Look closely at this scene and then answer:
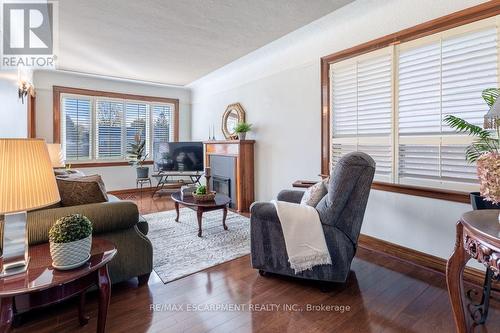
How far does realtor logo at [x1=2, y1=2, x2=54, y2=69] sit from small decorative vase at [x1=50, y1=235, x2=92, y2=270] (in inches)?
100

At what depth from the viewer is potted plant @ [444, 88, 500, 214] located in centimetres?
119

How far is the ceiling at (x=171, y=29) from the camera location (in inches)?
108

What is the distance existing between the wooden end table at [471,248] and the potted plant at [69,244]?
1875 mm

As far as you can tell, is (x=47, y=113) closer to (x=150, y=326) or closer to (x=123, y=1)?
(x=123, y=1)

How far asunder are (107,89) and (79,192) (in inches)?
183

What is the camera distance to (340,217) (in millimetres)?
2096

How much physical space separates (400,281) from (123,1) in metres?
3.69

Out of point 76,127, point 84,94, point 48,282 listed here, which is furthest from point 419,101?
point 76,127

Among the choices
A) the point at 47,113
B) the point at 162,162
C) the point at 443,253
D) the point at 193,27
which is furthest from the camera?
the point at 162,162

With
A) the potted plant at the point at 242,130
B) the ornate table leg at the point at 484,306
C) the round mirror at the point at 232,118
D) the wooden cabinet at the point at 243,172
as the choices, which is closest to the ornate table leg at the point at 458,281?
the ornate table leg at the point at 484,306

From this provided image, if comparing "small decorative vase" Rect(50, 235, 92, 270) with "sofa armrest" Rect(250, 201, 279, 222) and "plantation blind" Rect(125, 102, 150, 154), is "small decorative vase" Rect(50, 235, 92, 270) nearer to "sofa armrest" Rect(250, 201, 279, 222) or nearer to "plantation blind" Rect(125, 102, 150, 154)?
"sofa armrest" Rect(250, 201, 279, 222)

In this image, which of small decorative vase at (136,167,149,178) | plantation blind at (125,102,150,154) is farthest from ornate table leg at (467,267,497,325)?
plantation blind at (125,102,150,154)

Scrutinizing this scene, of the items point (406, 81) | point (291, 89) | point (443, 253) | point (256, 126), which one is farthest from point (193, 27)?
point (443, 253)

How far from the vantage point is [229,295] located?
2.09 metres
